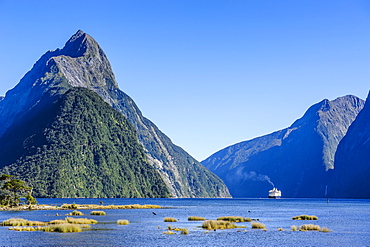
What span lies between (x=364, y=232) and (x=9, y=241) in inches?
2807

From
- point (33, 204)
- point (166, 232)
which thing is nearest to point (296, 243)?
point (166, 232)

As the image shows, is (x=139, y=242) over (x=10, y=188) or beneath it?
beneath

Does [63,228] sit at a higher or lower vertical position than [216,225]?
higher

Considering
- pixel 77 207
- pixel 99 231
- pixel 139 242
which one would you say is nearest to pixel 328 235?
pixel 139 242

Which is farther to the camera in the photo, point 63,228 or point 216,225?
point 216,225

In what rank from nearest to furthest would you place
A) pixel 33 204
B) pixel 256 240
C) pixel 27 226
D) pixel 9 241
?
pixel 9 241 < pixel 256 240 < pixel 27 226 < pixel 33 204

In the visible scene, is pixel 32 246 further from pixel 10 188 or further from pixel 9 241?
pixel 10 188

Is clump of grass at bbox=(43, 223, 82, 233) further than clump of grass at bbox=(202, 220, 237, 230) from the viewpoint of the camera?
No

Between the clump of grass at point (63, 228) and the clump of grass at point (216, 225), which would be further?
the clump of grass at point (216, 225)

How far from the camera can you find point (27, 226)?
350 ft

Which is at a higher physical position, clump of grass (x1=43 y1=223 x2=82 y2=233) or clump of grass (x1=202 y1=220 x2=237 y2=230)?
clump of grass (x1=43 y1=223 x2=82 y2=233)

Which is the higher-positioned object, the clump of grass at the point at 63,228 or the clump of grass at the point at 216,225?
the clump of grass at the point at 63,228

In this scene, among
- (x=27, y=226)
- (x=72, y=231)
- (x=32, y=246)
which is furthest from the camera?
(x=27, y=226)

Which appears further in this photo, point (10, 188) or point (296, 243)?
point (10, 188)
